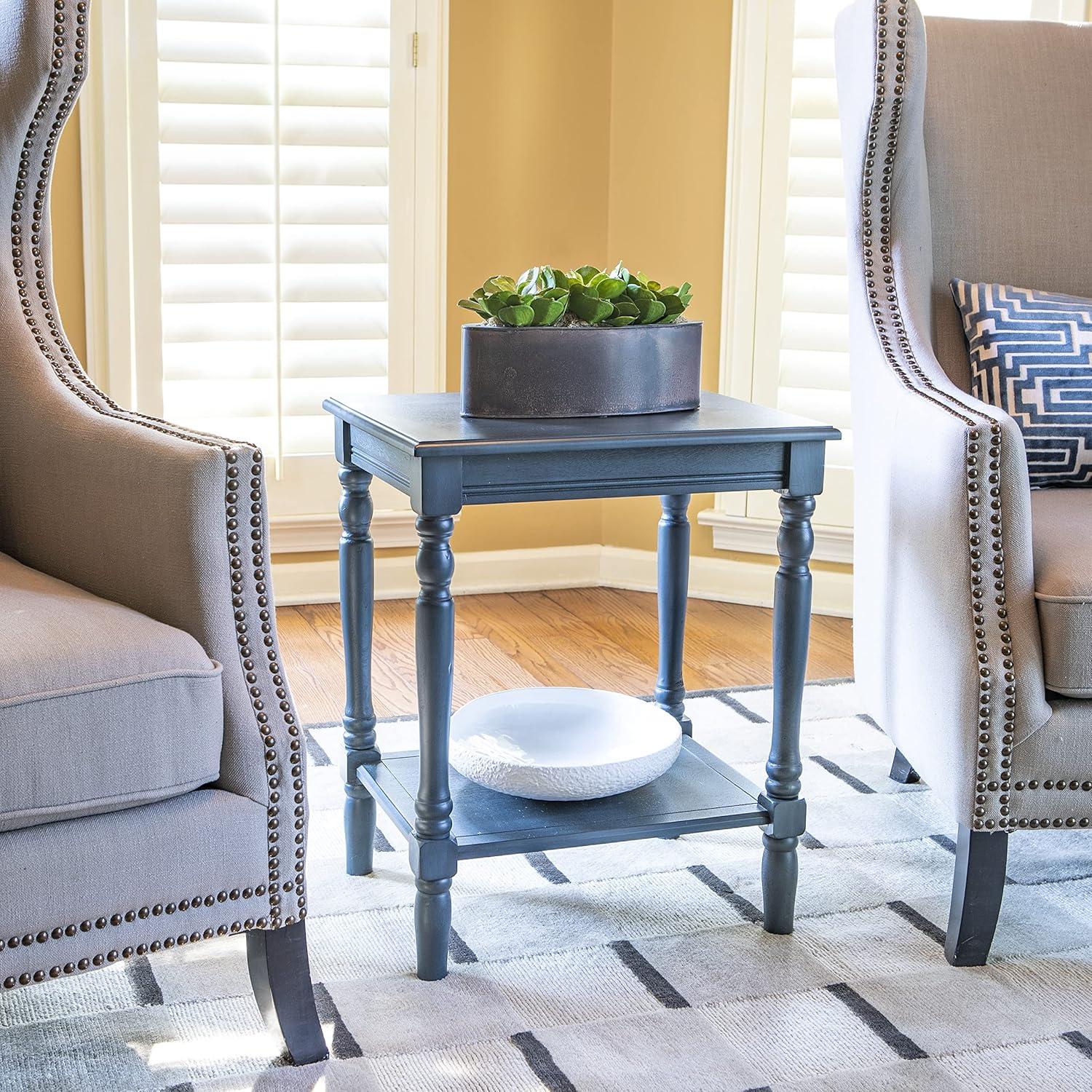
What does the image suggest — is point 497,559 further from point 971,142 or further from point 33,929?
point 33,929

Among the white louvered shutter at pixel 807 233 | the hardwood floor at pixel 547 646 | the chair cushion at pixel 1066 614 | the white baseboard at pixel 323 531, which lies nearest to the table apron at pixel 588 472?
the chair cushion at pixel 1066 614

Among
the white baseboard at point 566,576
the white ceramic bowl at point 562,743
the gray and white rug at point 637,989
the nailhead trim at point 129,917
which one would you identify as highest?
A: the white ceramic bowl at point 562,743

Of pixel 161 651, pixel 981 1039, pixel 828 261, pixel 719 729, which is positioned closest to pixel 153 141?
pixel 828 261

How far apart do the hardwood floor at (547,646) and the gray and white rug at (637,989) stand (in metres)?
0.67

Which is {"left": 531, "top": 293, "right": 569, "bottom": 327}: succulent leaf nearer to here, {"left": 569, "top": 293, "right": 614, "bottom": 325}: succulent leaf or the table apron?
{"left": 569, "top": 293, "right": 614, "bottom": 325}: succulent leaf

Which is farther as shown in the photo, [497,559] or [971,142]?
[497,559]

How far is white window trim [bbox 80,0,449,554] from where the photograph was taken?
2842 mm

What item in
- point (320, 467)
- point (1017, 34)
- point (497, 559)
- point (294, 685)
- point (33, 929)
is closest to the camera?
point (33, 929)

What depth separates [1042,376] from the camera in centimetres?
189

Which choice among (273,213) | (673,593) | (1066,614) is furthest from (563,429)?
(273,213)

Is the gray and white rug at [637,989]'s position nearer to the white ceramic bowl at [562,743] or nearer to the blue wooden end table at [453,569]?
the blue wooden end table at [453,569]

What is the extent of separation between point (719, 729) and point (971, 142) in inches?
39.1

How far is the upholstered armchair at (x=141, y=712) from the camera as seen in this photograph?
1.23 m

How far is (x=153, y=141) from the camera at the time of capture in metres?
2.88
